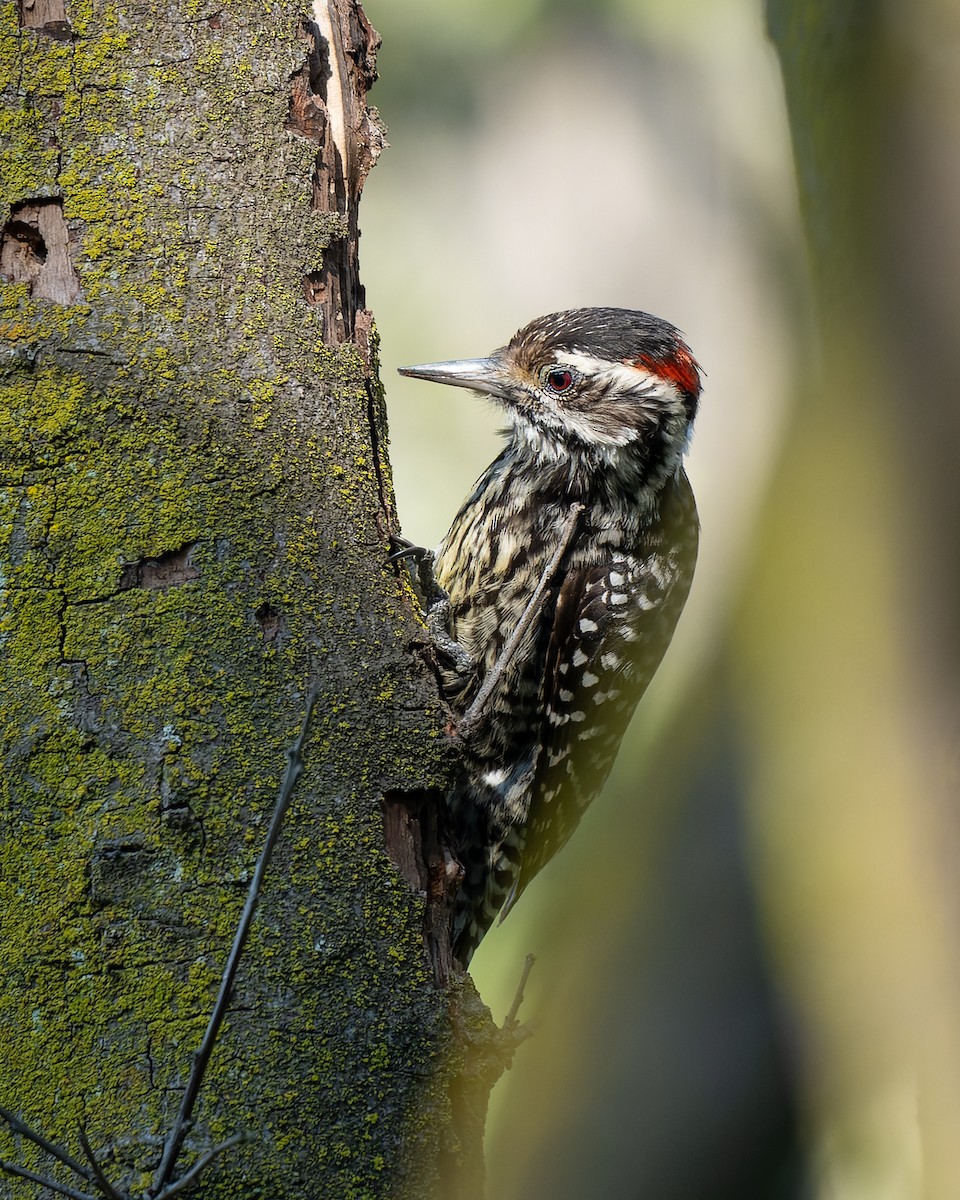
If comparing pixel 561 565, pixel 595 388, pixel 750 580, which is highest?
pixel 595 388

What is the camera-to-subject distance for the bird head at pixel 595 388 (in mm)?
3217

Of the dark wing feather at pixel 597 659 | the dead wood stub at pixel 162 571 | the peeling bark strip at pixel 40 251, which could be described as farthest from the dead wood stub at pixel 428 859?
the dark wing feather at pixel 597 659

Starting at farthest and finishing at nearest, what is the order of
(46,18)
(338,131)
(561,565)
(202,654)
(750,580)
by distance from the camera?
(750,580) → (561,565) → (338,131) → (46,18) → (202,654)

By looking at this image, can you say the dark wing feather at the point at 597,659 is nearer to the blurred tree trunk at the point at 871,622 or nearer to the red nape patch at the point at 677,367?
the red nape patch at the point at 677,367

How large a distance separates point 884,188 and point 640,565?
1210 millimetres

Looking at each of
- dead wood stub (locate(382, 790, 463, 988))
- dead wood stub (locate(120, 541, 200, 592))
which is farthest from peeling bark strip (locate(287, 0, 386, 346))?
dead wood stub (locate(382, 790, 463, 988))

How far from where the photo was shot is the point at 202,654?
173 centimetres

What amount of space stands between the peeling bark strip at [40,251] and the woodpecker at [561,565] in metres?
1.27

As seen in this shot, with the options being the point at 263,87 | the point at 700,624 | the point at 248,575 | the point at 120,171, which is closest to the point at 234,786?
the point at 248,575

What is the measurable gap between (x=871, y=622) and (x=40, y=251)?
92.3 inches

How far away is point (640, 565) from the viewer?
322 cm

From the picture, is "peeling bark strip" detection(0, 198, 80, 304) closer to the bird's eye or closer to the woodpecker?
the woodpecker

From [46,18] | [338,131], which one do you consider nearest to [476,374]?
[338,131]

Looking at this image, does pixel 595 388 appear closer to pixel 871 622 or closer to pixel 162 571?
pixel 871 622
